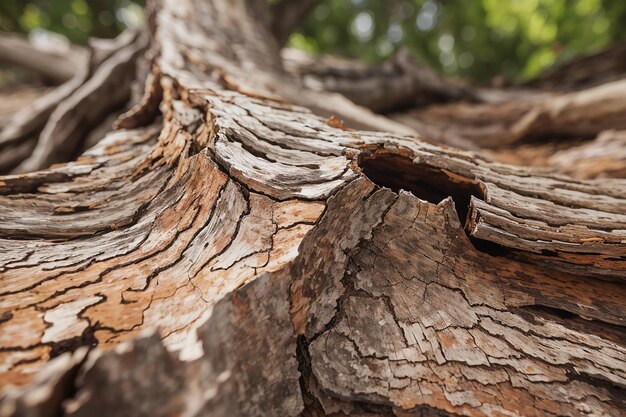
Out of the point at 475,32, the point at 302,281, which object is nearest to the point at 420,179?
the point at 302,281

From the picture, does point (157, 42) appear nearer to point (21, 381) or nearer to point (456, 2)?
point (21, 381)

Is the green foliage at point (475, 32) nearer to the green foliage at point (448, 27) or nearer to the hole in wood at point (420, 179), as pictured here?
the green foliage at point (448, 27)

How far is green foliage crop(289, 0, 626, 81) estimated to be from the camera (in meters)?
5.47

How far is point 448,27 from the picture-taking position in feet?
22.1

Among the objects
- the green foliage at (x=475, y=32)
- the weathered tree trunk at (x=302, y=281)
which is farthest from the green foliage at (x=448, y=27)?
the weathered tree trunk at (x=302, y=281)

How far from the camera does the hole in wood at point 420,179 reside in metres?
1.29

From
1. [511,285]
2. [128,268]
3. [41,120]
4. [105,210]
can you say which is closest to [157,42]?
[41,120]

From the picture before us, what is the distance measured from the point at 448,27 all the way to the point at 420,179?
6754mm

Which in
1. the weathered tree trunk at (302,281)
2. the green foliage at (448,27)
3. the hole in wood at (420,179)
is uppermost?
the green foliage at (448,27)

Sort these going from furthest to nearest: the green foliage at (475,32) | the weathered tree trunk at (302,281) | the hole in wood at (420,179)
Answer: the green foliage at (475,32)
the hole in wood at (420,179)
the weathered tree trunk at (302,281)

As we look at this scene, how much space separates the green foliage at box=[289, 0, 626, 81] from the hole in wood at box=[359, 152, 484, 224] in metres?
5.64

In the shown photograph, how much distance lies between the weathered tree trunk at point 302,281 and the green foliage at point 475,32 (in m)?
5.63

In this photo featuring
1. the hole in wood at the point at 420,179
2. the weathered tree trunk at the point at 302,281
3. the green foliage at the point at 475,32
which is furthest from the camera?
the green foliage at the point at 475,32

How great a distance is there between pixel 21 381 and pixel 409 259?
3.31 ft
